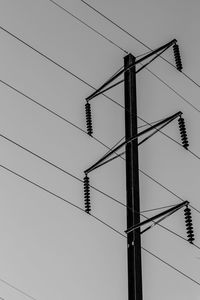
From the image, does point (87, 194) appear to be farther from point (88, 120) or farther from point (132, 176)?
point (88, 120)

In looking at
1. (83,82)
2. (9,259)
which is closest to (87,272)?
(9,259)

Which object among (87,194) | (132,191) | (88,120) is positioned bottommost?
(132,191)

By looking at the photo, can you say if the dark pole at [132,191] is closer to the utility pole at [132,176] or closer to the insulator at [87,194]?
the utility pole at [132,176]

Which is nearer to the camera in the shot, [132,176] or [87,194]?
[132,176]

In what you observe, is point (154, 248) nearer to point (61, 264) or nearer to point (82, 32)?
point (61, 264)

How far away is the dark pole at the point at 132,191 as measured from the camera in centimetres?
691

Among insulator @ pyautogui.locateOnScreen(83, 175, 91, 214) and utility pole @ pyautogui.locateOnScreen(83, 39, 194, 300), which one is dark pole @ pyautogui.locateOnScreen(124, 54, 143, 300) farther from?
insulator @ pyautogui.locateOnScreen(83, 175, 91, 214)

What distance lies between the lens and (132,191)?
24.6 ft

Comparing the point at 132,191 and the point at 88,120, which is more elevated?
the point at 88,120

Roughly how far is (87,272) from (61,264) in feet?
1.38

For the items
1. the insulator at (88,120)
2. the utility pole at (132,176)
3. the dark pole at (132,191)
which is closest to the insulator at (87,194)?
the utility pole at (132,176)

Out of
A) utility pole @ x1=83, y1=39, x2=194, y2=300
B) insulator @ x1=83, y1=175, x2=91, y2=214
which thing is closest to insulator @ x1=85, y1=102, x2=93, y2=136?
utility pole @ x1=83, y1=39, x2=194, y2=300

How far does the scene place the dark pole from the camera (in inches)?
272

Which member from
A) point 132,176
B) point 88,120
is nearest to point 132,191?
point 132,176
